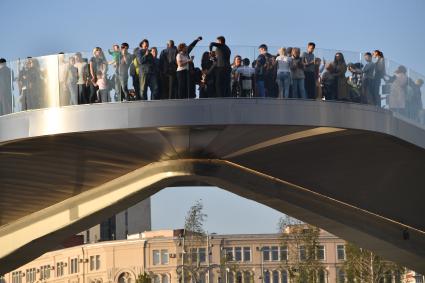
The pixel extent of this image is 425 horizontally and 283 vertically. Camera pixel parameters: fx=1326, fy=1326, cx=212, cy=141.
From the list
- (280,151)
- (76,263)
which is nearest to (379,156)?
(280,151)

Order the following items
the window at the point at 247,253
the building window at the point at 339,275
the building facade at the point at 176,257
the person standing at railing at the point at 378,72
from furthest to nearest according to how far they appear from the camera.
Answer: the window at the point at 247,253 < the building facade at the point at 176,257 < the building window at the point at 339,275 < the person standing at railing at the point at 378,72

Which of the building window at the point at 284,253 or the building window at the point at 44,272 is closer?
the building window at the point at 284,253

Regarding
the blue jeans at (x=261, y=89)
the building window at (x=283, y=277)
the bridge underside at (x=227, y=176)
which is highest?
the building window at (x=283, y=277)

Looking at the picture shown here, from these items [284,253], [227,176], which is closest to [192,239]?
[284,253]

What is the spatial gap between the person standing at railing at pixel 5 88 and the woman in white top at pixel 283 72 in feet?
22.2

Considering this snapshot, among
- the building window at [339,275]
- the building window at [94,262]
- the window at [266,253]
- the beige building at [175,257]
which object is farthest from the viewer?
the building window at [94,262]

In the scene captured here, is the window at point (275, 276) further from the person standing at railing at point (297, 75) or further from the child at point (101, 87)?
the child at point (101, 87)

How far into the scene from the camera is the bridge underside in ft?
109

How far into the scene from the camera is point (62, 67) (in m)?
32.3

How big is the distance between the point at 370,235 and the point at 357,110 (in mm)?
9468

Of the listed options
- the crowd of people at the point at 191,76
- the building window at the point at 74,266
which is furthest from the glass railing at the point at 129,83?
the building window at the point at 74,266

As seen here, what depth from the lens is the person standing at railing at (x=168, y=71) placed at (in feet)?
103

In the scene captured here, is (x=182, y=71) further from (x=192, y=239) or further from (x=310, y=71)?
(x=192, y=239)

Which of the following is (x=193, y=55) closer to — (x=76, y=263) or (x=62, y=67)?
Answer: (x=62, y=67)
